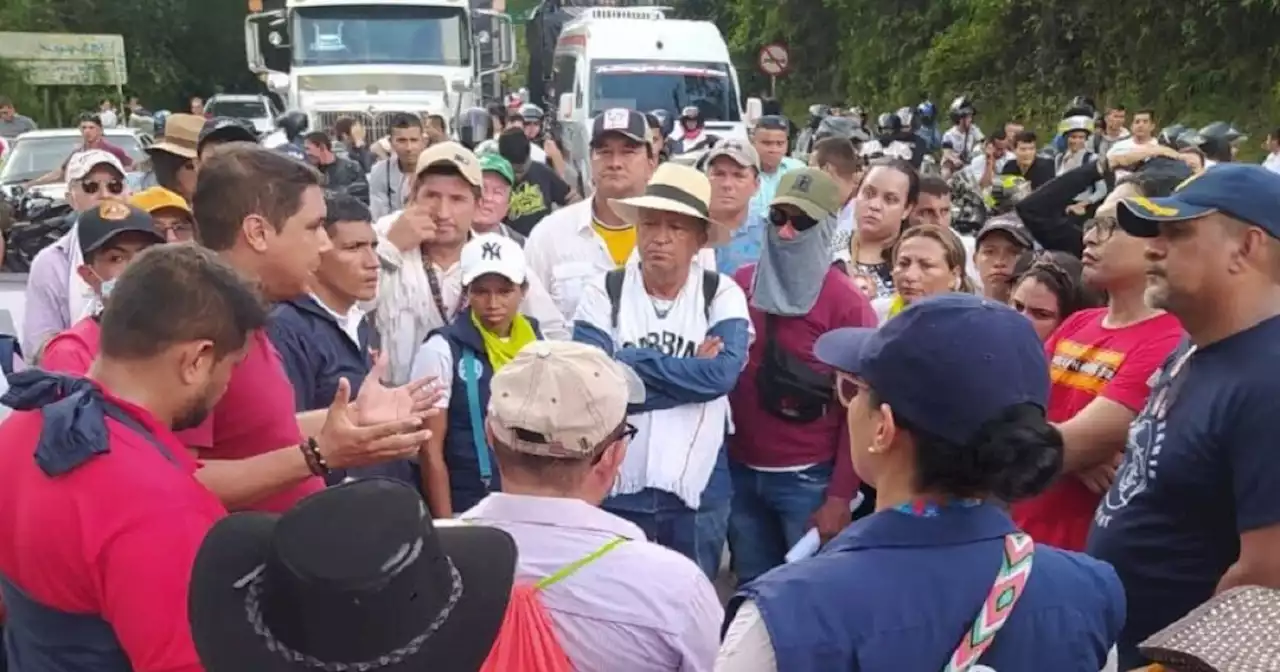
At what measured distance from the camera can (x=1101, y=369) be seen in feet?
10.3

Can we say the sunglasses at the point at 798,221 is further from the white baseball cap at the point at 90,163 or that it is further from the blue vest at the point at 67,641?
the white baseball cap at the point at 90,163

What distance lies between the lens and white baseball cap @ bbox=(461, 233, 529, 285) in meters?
3.90

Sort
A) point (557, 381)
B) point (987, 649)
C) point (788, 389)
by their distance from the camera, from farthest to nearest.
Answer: point (788, 389) → point (557, 381) → point (987, 649)

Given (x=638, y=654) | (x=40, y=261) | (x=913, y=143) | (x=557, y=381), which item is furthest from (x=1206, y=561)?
(x=913, y=143)

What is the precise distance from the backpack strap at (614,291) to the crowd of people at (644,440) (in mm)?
11

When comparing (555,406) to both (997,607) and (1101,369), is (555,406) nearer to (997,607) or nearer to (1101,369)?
(997,607)

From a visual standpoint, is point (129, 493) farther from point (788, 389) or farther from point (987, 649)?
point (788, 389)

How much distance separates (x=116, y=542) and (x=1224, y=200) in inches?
89.4

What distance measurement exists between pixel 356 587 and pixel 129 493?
64 centimetres


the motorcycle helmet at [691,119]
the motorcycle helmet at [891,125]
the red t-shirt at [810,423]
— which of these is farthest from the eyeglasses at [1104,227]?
the motorcycle helmet at [891,125]

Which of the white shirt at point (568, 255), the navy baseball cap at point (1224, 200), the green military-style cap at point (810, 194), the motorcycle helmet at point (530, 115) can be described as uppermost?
the navy baseball cap at point (1224, 200)

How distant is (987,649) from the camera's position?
5.63 feet

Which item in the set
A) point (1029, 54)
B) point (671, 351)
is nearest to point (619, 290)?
point (671, 351)

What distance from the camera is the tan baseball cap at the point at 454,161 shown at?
4.41 m
